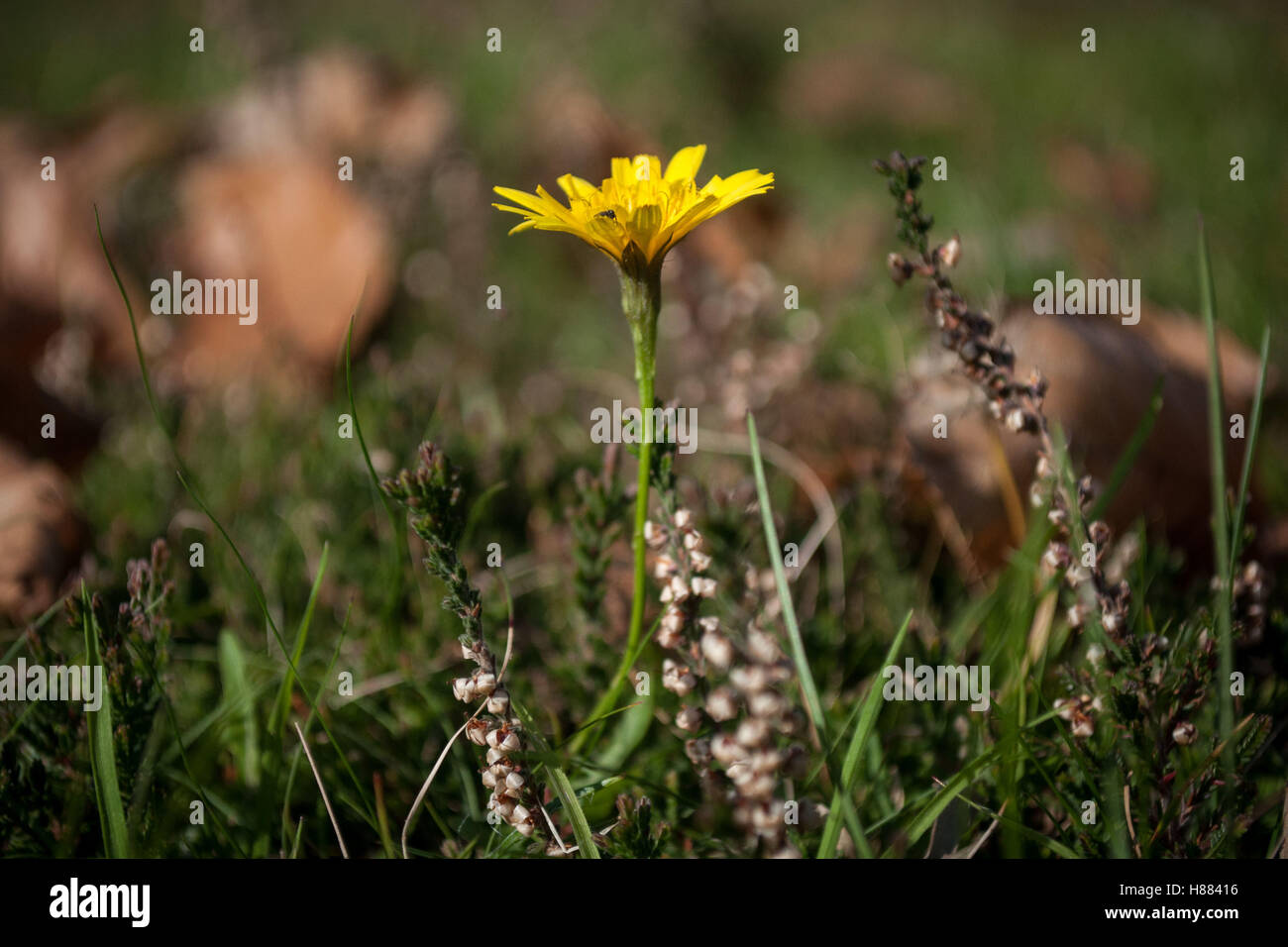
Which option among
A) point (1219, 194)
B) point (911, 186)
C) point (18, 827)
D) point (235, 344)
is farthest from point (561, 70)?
point (18, 827)

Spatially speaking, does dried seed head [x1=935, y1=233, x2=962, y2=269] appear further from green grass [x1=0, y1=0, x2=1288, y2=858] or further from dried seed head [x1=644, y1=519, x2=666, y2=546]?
dried seed head [x1=644, y1=519, x2=666, y2=546]

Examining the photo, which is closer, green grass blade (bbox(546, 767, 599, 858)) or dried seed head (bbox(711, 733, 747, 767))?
dried seed head (bbox(711, 733, 747, 767))

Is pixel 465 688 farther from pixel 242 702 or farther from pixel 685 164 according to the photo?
pixel 685 164

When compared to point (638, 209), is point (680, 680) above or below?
below

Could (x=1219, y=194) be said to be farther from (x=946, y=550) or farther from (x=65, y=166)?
(x=65, y=166)

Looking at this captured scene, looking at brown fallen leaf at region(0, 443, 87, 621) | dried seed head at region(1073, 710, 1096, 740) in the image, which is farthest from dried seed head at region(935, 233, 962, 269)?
brown fallen leaf at region(0, 443, 87, 621)

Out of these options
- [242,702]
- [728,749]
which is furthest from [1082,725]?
[242,702]

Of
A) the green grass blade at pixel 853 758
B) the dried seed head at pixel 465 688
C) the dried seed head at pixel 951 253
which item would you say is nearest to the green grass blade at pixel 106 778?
the dried seed head at pixel 465 688
